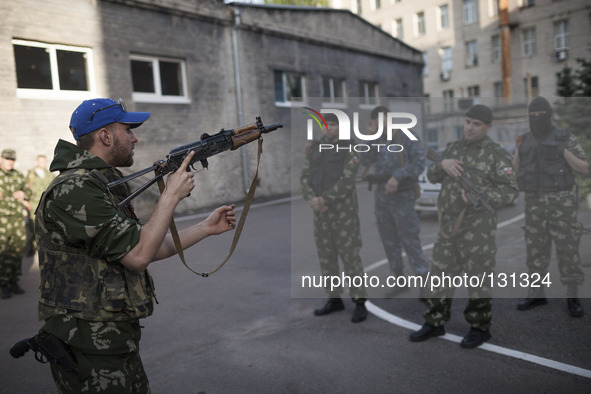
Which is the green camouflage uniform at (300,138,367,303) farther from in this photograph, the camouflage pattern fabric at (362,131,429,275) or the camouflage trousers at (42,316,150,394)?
the camouflage trousers at (42,316,150,394)

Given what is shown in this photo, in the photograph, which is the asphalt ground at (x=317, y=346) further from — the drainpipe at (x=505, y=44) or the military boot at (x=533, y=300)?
the drainpipe at (x=505, y=44)

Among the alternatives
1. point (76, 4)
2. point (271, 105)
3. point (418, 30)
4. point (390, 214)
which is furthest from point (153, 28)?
point (418, 30)

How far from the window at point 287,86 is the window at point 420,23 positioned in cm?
2626

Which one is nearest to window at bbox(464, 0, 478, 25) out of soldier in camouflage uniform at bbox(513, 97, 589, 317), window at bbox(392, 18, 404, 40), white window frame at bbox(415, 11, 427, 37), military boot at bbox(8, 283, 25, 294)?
white window frame at bbox(415, 11, 427, 37)

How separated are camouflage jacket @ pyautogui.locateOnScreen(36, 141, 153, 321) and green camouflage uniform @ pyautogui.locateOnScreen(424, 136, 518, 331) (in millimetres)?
2830

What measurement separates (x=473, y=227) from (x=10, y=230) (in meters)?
5.80

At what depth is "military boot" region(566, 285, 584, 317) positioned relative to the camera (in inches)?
179

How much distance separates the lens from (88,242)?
83.1 inches

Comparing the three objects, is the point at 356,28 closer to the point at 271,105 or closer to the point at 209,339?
the point at 271,105

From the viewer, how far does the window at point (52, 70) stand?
1076 centimetres

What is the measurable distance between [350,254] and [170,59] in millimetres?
10499

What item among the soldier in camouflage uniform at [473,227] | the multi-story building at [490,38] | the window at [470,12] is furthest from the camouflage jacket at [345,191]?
the window at [470,12]

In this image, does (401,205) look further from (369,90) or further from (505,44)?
(505,44)

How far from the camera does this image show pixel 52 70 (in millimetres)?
11227
